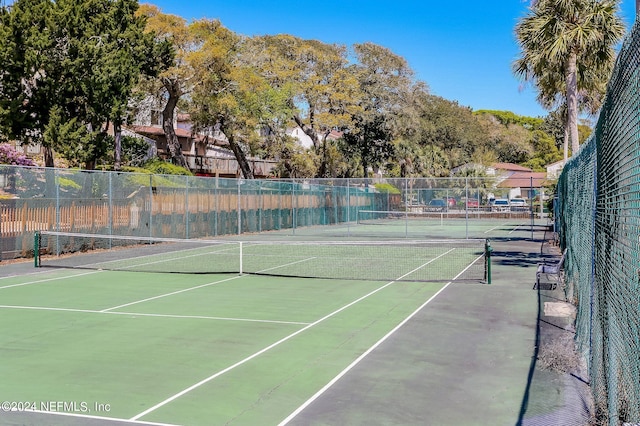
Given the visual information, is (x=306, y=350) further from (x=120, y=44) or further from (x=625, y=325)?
(x=120, y=44)

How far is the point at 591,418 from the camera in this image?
22.6 ft

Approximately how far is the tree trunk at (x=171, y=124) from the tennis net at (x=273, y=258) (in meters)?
14.7

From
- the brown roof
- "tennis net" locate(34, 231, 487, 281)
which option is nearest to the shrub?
"tennis net" locate(34, 231, 487, 281)

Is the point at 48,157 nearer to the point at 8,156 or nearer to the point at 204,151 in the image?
the point at 8,156

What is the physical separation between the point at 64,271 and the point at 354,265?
9283 millimetres

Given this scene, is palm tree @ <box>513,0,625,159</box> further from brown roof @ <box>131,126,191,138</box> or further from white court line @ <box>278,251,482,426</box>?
brown roof @ <box>131,126,191,138</box>

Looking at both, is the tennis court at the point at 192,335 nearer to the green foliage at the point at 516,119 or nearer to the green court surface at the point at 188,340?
the green court surface at the point at 188,340

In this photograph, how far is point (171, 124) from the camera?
4500cm

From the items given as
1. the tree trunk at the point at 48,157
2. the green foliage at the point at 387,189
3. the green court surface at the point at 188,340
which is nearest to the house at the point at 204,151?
the green foliage at the point at 387,189

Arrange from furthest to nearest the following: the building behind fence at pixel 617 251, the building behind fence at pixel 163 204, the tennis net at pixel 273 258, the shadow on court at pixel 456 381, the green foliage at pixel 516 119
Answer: the green foliage at pixel 516 119 < the building behind fence at pixel 163 204 < the tennis net at pixel 273 258 < the shadow on court at pixel 456 381 < the building behind fence at pixel 617 251

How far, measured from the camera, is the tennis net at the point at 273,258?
19.9m

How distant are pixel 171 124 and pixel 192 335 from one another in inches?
1407

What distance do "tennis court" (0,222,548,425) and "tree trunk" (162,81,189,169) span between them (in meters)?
22.4

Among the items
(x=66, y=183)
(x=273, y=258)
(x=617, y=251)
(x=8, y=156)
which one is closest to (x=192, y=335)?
(x=617, y=251)
